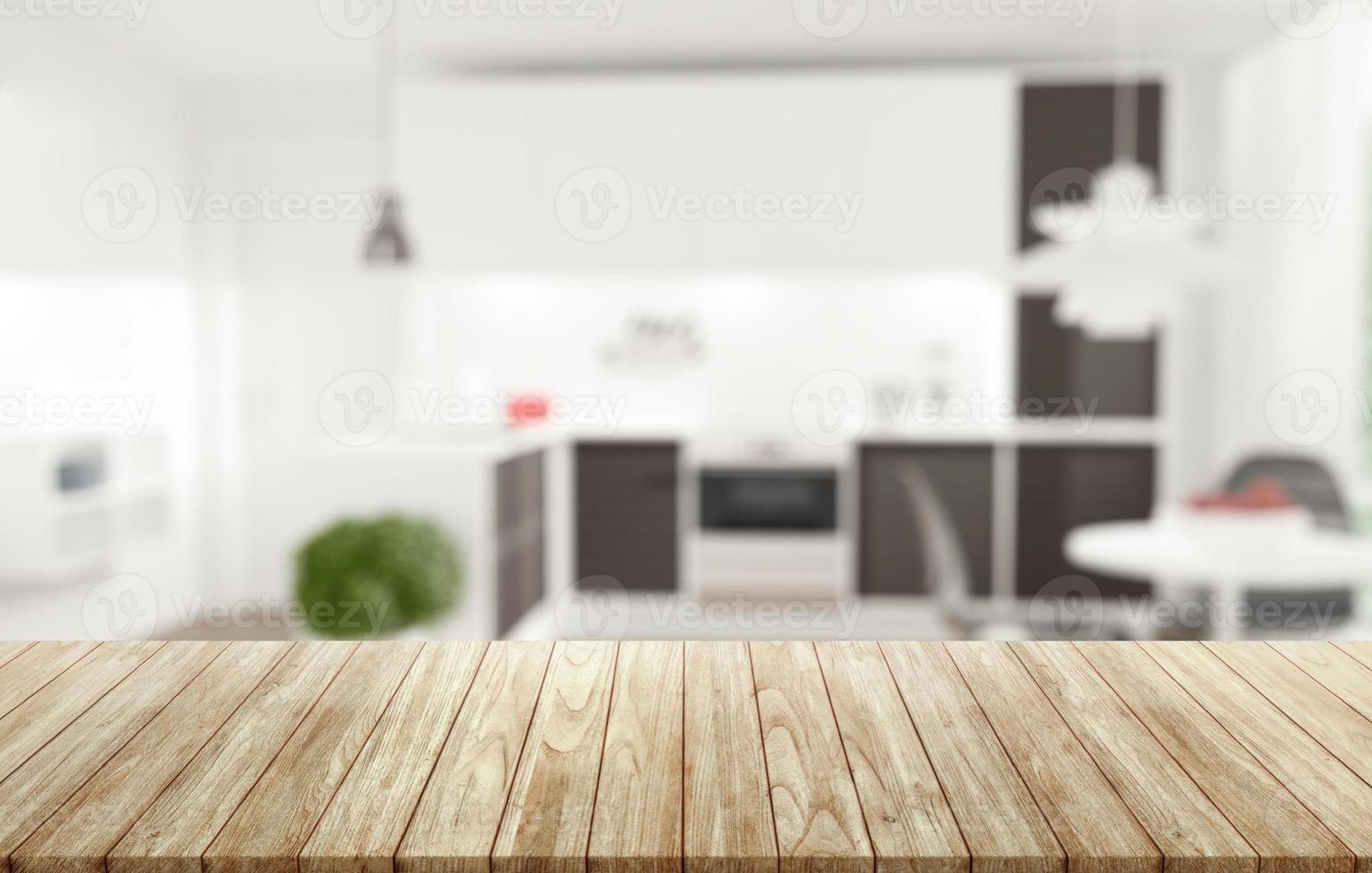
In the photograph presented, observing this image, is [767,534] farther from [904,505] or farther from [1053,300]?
[1053,300]

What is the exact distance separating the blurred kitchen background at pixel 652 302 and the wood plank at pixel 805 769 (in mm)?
2371

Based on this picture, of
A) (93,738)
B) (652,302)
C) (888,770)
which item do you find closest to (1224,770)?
(888,770)

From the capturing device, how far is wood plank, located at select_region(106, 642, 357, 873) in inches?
49.5

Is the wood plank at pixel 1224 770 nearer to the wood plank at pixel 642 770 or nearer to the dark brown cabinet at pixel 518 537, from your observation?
the wood plank at pixel 642 770

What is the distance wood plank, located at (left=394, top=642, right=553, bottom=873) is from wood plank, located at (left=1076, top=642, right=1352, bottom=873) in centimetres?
89

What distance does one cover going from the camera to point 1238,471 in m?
3.84

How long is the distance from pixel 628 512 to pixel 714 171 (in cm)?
160

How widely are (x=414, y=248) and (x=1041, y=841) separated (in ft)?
14.7

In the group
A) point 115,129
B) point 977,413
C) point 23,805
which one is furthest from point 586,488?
point 23,805

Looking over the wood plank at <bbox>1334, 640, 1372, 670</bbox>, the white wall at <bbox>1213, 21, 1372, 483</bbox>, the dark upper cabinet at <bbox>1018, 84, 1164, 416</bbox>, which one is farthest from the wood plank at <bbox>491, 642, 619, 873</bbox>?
the white wall at <bbox>1213, 21, 1372, 483</bbox>

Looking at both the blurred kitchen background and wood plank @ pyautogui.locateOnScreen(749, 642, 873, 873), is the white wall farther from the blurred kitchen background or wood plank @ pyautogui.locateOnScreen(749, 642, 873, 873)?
wood plank @ pyautogui.locateOnScreen(749, 642, 873, 873)

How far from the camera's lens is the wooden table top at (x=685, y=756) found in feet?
4.18

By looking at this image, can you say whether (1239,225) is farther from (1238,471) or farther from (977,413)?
(1238,471)

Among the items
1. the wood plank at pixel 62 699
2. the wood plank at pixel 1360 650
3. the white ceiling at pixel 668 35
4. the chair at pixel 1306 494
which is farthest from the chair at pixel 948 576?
the white ceiling at pixel 668 35
